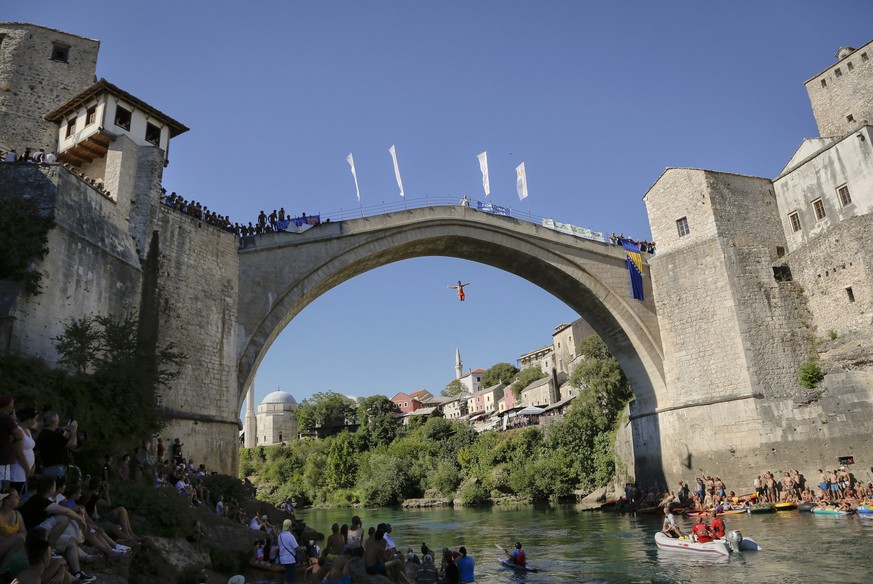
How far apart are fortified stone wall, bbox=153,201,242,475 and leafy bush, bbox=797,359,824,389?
17.4 meters

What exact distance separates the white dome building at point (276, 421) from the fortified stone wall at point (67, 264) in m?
62.0

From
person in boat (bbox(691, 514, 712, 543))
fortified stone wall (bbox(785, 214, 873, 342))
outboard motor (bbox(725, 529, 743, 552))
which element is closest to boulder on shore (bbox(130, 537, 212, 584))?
person in boat (bbox(691, 514, 712, 543))

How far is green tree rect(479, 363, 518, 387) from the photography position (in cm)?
7912

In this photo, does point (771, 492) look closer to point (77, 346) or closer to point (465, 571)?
point (465, 571)

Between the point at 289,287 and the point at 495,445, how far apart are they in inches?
1057

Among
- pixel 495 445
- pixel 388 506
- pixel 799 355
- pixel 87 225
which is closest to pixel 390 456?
pixel 388 506

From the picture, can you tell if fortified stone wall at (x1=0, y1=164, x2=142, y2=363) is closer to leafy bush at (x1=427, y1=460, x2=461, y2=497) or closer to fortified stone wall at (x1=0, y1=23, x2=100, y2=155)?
fortified stone wall at (x1=0, y1=23, x2=100, y2=155)

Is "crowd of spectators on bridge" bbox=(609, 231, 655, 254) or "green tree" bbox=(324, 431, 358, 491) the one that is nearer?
"crowd of spectators on bridge" bbox=(609, 231, 655, 254)

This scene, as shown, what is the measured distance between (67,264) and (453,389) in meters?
84.8

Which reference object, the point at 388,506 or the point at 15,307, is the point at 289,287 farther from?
the point at 388,506

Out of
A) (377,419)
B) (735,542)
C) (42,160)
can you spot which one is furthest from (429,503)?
(42,160)

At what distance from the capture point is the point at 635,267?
2381 cm

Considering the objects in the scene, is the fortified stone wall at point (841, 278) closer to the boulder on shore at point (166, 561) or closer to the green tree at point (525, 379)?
the boulder on shore at point (166, 561)

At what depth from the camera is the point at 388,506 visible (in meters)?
44.0
